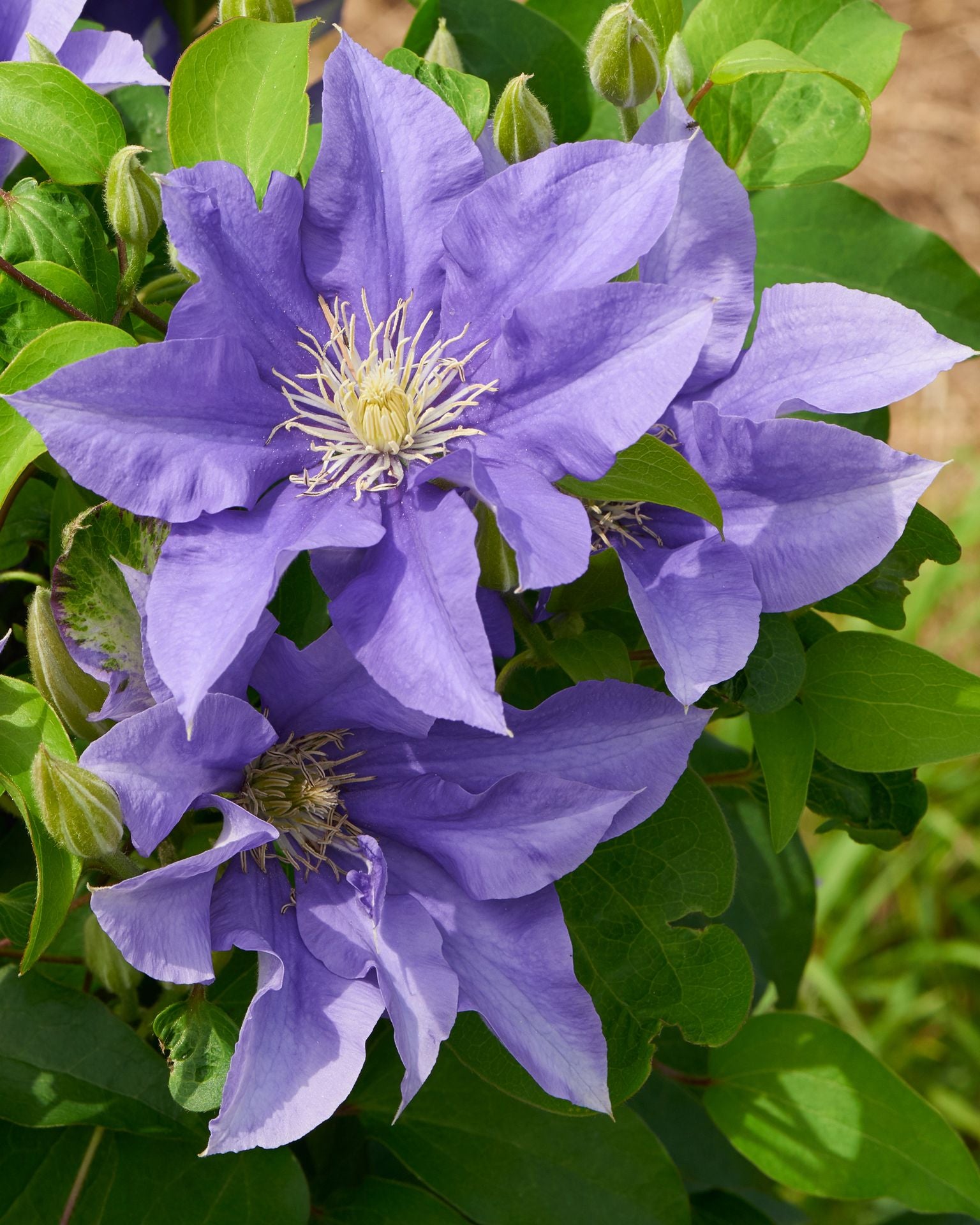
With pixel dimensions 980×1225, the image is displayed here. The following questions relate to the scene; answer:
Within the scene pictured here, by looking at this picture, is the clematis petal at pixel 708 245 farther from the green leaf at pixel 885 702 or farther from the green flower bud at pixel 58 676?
the green flower bud at pixel 58 676

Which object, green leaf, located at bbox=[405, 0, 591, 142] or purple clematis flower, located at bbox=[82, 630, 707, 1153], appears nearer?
purple clematis flower, located at bbox=[82, 630, 707, 1153]

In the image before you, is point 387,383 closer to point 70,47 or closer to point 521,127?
point 521,127

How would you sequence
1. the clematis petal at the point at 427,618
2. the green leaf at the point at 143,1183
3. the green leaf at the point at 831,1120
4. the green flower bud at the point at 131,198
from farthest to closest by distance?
the green leaf at the point at 831,1120 < the green leaf at the point at 143,1183 < the green flower bud at the point at 131,198 < the clematis petal at the point at 427,618

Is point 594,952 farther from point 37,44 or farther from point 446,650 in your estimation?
point 37,44

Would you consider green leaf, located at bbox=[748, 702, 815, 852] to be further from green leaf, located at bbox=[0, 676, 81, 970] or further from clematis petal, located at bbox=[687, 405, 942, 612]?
green leaf, located at bbox=[0, 676, 81, 970]

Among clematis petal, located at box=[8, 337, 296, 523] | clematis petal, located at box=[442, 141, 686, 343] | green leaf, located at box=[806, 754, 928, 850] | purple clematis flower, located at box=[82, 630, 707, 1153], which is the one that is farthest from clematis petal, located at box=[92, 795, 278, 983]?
green leaf, located at box=[806, 754, 928, 850]

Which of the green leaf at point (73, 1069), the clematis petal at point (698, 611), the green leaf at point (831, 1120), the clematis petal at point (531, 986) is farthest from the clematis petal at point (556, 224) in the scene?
the green leaf at point (831, 1120)
